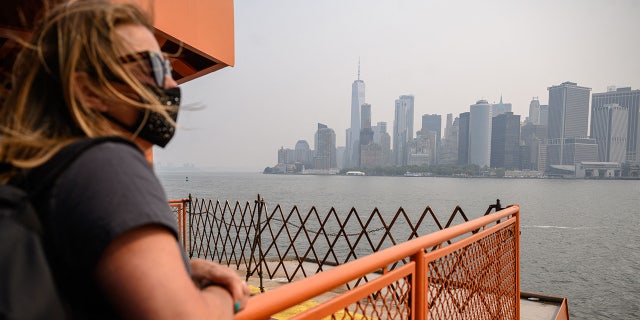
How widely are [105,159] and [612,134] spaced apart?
132263 millimetres

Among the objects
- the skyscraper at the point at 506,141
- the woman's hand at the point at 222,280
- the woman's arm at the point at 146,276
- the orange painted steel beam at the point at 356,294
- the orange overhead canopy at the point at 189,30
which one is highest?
the skyscraper at the point at 506,141

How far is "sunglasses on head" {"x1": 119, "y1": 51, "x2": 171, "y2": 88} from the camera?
2.25 ft

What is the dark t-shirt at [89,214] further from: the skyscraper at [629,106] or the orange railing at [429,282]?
the skyscraper at [629,106]

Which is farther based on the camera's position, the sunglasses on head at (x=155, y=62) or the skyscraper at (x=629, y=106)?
the skyscraper at (x=629, y=106)

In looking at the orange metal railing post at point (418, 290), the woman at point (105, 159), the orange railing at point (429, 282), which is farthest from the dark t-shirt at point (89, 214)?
the orange metal railing post at point (418, 290)

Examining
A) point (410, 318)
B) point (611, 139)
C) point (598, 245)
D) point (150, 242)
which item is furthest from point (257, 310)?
point (611, 139)

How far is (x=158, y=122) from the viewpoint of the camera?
71cm

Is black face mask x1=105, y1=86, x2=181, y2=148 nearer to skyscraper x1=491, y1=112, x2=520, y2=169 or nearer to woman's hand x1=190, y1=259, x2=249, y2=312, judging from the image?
woman's hand x1=190, y1=259, x2=249, y2=312

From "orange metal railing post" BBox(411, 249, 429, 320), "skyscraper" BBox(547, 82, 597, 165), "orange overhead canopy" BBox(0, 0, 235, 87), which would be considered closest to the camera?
"orange metal railing post" BBox(411, 249, 429, 320)

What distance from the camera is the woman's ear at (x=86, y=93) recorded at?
2.07ft

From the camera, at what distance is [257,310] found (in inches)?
35.3

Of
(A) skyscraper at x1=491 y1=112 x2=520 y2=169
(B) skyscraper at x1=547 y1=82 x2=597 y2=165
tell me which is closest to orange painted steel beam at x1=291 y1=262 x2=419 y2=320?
(A) skyscraper at x1=491 y1=112 x2=520 y2=169

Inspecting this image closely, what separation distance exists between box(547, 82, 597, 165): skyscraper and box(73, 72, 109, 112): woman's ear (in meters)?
121

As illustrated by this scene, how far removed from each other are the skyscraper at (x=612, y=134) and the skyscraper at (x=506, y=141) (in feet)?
70.5
